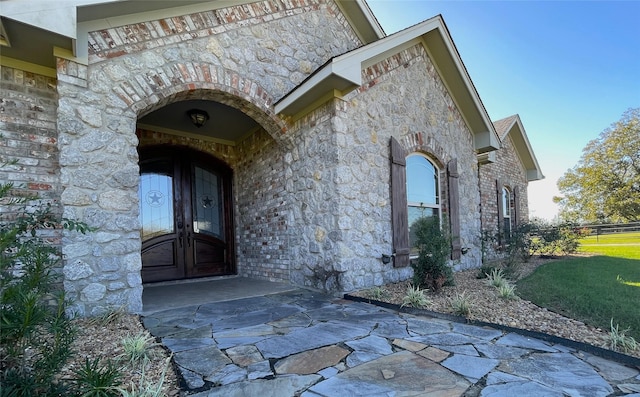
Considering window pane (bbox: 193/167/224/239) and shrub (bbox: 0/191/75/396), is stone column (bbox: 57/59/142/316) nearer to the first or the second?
shrub (bbox: 0/191/75/396)

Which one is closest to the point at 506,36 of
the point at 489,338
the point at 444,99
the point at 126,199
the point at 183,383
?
the point at 444,99

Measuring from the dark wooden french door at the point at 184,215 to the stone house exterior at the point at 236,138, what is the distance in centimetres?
3

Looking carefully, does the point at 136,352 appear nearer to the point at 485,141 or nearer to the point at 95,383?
the point at 95,383

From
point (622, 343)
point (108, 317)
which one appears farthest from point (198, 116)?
point (622, 343)

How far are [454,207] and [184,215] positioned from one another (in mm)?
5237

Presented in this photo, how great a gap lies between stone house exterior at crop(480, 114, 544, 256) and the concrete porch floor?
6.49 metres

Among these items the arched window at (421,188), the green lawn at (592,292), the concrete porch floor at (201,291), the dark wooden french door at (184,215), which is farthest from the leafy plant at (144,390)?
the arched window at (421,188)

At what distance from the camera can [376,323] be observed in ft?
10.1

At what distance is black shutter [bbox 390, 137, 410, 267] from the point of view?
4.96 meters

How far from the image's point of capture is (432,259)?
4.18 metres

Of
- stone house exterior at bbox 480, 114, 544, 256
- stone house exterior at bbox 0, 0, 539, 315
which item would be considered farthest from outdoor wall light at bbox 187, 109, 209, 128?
stone house exterior at bbox 480, 114, 544, 256

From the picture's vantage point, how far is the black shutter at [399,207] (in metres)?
4.96

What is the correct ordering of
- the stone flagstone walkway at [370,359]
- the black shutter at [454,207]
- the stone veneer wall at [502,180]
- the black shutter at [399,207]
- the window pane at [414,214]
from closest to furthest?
1. the stone flagstone walkway at [370,359]
2. the black shutter at [399,207]
3. the window pane at [414,214]
4. the black shutter at [454,207]
5. the stone veneer wall at [502,180]

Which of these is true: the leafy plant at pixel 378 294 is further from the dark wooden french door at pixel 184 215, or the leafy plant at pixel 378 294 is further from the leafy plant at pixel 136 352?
the dark wooden french door at pixel 184 215
